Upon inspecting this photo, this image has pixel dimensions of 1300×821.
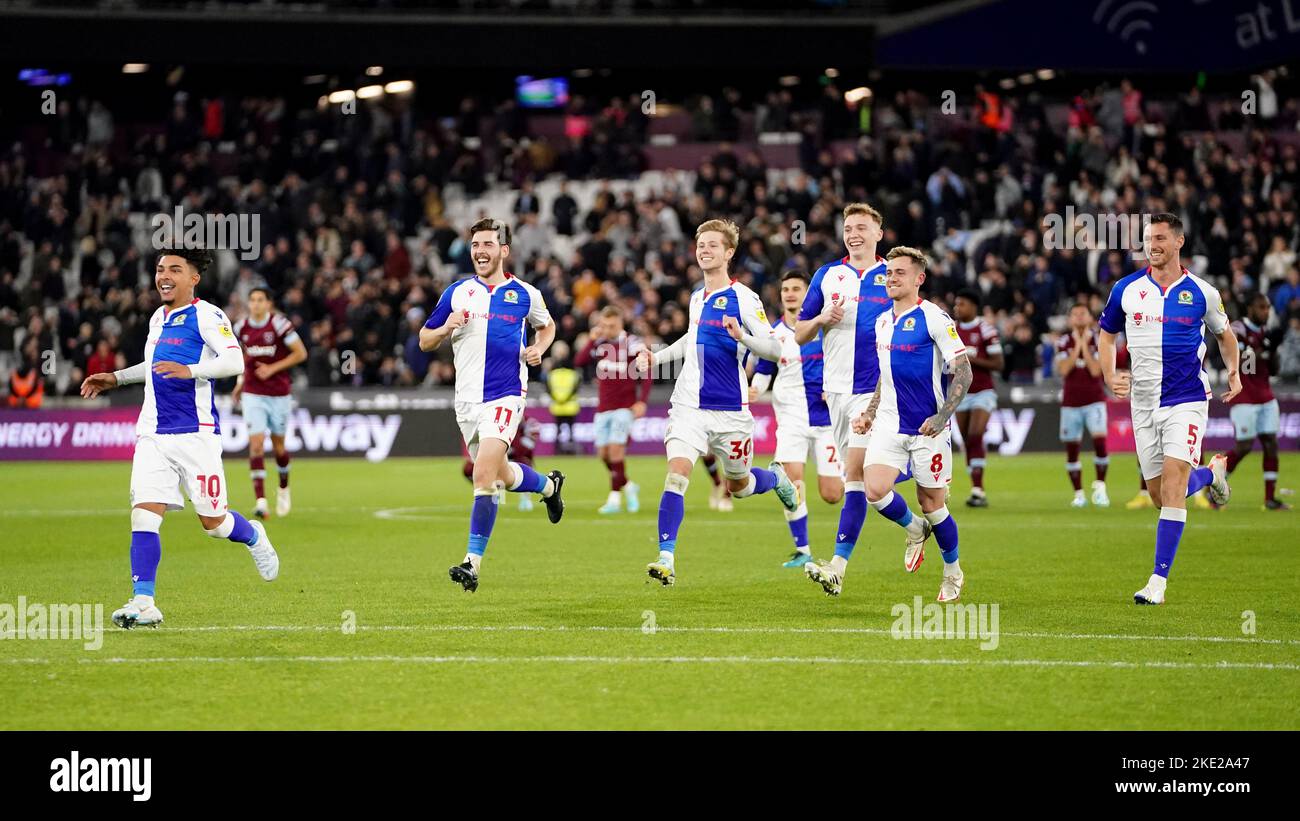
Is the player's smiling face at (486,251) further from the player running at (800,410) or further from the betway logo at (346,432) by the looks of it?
the betway logo at (346,432)

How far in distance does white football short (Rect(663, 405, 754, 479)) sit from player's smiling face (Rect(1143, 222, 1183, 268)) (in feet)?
10.3

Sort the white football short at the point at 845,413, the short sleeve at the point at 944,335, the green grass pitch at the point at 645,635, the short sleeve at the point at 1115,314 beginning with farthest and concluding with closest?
the white football short at the point at 845,413, the short sleeve at the point at 1115,314, the short sleeve at the point at 944,335, the green grass pitch at the point at 645,635

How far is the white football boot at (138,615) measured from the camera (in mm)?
10406

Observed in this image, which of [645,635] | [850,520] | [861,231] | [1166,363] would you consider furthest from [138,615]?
[1166,363]

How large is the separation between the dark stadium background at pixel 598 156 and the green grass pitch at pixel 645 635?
1499 cm

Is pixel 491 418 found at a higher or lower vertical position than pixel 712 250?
lower

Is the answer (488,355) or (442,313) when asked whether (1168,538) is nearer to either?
(488,355)

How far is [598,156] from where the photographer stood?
3906 centimetres

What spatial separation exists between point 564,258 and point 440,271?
9.36 ft

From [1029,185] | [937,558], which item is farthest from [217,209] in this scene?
[937,558]

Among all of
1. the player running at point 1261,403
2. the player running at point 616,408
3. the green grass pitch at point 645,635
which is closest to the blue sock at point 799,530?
the green grass pitch at point 645,635

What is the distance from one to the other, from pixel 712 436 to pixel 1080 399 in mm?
10209

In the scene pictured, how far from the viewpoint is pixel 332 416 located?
31.7 m
